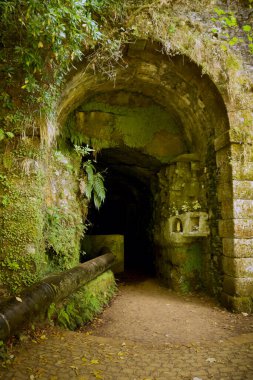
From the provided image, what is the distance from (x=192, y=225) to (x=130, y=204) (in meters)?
5.98

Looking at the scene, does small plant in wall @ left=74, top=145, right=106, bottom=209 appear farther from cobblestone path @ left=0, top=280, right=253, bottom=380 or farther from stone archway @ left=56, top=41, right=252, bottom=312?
cobblestone path @ left=0, top=280, right=253, bottom=380

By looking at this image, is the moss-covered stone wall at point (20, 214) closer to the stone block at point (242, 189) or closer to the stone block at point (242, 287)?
A: the stone block at point (242, 287)

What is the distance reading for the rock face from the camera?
509 cm

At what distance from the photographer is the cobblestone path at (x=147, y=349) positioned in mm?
2713

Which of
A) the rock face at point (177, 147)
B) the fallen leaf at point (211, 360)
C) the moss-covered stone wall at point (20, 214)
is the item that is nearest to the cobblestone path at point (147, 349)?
the fallen leaf at point (211, 360)

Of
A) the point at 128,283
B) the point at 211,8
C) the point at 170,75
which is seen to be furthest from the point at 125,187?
the point at 211,8

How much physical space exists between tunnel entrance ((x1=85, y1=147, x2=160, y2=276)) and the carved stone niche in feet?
5.44

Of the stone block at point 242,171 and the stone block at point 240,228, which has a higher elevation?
the stone block at point 242,171

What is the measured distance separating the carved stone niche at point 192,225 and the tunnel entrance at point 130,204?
1.66m

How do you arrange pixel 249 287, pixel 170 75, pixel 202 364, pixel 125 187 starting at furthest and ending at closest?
1. pixel 125 187
2. pixel 170 75
3. pixel 249 287
4. pixel 202 364

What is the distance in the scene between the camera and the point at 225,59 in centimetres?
548

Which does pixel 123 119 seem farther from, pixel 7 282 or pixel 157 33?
pixel 7 282

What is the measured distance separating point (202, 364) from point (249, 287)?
243cm

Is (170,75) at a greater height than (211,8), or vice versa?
(211,8)
